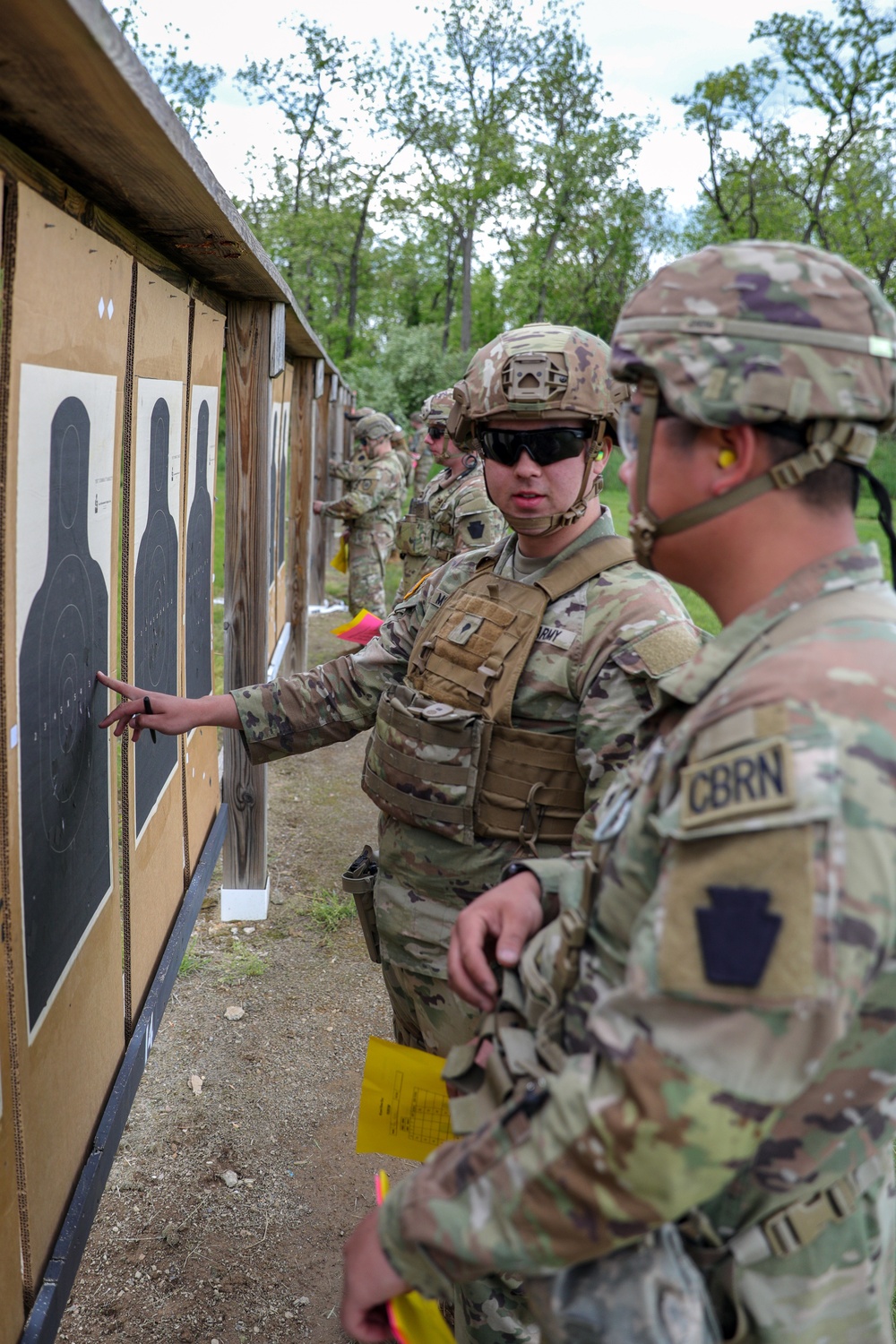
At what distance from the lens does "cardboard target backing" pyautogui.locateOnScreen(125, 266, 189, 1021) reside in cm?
239

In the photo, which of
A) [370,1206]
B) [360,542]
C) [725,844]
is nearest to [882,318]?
[725,844]

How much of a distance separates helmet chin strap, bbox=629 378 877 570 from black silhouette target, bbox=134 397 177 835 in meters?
1.54

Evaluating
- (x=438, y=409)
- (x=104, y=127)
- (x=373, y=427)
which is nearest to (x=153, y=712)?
(x=104, y=127)

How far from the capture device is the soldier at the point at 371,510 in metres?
9.67

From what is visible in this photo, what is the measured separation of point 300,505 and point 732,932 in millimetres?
7687

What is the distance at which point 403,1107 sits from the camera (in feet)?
5.98

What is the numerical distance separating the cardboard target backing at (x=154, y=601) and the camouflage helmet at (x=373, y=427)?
723cm

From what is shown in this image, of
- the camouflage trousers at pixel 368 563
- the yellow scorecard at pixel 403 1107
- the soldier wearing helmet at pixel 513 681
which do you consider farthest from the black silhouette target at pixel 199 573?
the camouflage trousers at pixel 368 563

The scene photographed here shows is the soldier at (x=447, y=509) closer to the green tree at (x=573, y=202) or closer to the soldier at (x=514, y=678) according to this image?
the soldier at (x=514, y=678)

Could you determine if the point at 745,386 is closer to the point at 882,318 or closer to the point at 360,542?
the point at 882,318

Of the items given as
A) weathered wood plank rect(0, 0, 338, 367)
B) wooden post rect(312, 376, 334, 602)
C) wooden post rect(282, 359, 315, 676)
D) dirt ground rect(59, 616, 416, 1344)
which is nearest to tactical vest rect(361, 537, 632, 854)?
weathered wood plank rect(0, 0, 338, 367)

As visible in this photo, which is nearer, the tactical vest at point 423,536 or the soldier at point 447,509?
the soldier at point 447,509

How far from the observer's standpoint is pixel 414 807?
221 cm

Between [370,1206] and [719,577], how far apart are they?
2.43 meters
